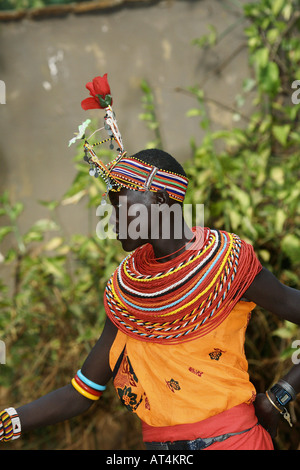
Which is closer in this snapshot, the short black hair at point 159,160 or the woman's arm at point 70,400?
the short black hair at point 159,160

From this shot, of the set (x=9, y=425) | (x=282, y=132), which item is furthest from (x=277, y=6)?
(x=9, y=425)

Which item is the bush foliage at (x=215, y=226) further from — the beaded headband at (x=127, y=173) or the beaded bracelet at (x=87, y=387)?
the beaded headband at (x=127, y=173)

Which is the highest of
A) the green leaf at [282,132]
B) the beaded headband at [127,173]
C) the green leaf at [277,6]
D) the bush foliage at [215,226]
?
the green leaf at [277,6]

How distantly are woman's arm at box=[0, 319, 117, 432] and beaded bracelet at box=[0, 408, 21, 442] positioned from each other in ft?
0.06

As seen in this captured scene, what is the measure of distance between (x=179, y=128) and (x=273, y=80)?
2.47ft

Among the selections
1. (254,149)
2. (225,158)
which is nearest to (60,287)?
(225,158)

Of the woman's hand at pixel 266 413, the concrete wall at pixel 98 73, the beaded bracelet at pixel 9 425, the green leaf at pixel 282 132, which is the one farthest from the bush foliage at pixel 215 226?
the beaded bracelet at pixel 9 425

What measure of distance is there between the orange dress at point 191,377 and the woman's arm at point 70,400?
0.37 feet

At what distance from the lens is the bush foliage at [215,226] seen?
333cm

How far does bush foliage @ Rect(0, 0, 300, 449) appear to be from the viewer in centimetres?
333

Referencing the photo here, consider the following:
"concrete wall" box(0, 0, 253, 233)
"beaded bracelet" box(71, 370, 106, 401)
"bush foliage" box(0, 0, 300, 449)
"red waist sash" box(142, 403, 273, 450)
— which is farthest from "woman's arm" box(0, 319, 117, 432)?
"concrete wall" box(0, 0, 253, 233)

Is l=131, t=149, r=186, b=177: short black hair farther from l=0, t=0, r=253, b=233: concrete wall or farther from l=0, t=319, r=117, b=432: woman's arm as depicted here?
l=0, t=0, r=253, b=233: concrete wall

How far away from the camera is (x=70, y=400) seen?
6.15ft

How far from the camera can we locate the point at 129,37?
4055mm
